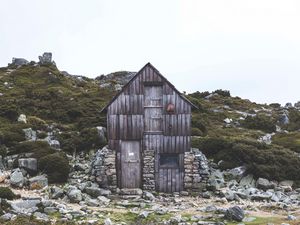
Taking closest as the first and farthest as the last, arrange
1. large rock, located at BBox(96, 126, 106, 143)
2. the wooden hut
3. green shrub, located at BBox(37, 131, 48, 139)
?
the wooden hut < large rock, located at BBox(96, 126, 106, 143) < green shrub, located at BBox(37, 131, 48, 139)

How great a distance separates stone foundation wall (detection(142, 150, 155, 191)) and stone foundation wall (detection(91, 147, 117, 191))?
168 cm

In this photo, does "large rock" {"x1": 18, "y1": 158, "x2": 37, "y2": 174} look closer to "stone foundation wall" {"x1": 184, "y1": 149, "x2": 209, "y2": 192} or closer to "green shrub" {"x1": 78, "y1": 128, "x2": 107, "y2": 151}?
"green shrub" {"x1": 78, "y1": 128, "x2": 107, "y2": 151}

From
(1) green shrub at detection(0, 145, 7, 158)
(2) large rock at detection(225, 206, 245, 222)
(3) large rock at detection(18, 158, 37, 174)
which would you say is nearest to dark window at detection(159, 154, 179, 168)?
(3) large rock at detection(18, 158, 37, 174)

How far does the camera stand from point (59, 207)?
22.2 m

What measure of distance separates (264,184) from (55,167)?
483 inches

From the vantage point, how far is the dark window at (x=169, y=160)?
Result: 29969 millimetres

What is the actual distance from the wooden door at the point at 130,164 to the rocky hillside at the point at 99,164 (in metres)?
1.04

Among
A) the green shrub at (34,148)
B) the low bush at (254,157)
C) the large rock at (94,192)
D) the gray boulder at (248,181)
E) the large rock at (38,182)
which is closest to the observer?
the large rock at (94,192)

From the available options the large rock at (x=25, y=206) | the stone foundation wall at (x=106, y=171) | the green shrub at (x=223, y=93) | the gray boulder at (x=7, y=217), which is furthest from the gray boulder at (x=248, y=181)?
the green shrub at (x=223, y=93)

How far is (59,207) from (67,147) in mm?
13855

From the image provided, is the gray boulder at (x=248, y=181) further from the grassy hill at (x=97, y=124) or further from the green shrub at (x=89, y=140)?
the green shrub at (x=89, y=140)

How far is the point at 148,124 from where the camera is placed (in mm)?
29984

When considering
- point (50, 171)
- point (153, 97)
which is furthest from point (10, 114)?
point (153, 97)

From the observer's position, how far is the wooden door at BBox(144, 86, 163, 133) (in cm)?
2991
